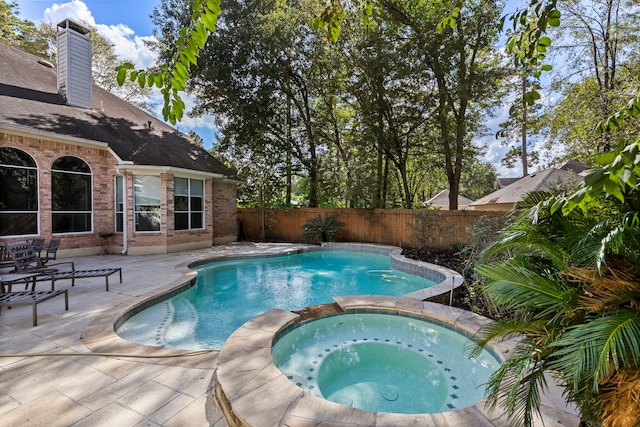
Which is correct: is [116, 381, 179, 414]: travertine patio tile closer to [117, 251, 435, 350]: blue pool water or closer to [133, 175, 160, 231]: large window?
[117, 251, 435, 350]: blue pool water

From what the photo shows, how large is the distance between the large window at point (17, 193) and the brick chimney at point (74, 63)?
11.6ft

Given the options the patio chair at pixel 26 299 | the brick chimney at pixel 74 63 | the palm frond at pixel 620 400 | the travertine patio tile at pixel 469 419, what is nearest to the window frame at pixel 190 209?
the brick chimney at pixel 74 63

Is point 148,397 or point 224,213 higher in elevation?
point 224,213

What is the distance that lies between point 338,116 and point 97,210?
1193cm

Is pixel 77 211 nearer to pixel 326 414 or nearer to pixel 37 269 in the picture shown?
pixel 37 269

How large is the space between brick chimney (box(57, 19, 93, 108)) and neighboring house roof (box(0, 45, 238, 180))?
14.3 inches

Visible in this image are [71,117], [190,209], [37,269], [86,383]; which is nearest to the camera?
[86,383]

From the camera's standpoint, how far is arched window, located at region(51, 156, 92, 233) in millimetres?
8867

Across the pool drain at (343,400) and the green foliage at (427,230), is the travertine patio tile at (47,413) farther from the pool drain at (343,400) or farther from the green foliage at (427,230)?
the green foliage at (427,230)

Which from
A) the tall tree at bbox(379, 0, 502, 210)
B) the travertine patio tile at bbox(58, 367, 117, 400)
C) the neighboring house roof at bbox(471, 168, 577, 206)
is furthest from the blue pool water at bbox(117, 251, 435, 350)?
the neighboring house roof at bbox(471, 168, 577, 206)

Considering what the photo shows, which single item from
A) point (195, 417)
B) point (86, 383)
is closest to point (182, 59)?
point (195, 417)

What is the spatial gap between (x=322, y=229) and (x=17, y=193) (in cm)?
1030

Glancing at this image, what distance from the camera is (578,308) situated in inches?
65.4

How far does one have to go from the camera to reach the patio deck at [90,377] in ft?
7.70
